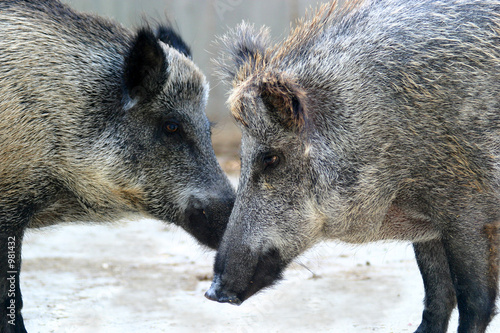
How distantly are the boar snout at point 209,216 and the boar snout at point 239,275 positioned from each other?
2.09ft

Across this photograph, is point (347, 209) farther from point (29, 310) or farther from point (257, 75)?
point (29, 310)

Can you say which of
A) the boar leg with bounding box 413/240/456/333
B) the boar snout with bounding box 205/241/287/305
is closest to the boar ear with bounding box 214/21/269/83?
the boar snout with bounding box 205/241/287/305

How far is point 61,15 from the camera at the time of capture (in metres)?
5.56

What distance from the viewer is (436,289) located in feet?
17.4

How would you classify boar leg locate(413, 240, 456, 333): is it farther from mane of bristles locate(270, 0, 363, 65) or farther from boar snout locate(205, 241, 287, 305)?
mane of bristles locate(270, 0, 363, 65)

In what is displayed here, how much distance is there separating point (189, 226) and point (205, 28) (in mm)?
10512

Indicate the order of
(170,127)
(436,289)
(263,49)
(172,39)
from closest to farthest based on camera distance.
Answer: (436,289) → (263,49) → (170,127) → (172,39)

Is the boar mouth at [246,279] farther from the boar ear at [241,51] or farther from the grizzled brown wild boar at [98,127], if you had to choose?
the boar ear at [241,51]

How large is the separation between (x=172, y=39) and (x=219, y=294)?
109 inches

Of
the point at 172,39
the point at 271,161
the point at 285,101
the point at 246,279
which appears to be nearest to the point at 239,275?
the point at 246,279

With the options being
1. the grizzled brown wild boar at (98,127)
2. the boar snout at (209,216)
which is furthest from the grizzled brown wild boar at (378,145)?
the grizzled brown wild boar at (98,127)

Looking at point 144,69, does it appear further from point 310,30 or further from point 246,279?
point 246,279

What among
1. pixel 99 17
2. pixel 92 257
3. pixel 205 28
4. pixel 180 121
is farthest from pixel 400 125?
pixel 205 28

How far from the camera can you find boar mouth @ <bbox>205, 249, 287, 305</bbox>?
4523 millimetres
